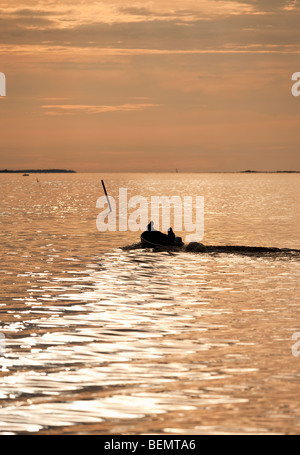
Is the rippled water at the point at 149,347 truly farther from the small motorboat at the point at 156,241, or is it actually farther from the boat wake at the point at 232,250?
the small motorboat at the point at 156,241

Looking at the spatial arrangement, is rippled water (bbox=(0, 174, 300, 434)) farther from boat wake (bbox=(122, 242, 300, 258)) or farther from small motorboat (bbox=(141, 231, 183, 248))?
small motorboat (bbox=(141, 231, 183, 248))

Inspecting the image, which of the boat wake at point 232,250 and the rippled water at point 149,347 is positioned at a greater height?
the rippled water at point 149,347

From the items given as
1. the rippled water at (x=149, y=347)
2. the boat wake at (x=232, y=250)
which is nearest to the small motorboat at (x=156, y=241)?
the boat wake at (x=232, y=250)

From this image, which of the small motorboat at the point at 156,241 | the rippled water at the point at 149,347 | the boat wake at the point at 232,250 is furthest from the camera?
the small motorboat at the point at 156,241

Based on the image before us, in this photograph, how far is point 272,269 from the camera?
39.7 m

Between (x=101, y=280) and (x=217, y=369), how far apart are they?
57.6ft

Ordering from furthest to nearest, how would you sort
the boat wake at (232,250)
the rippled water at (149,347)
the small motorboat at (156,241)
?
the small motorboat at (156,241) < the boat wake at (232,250) < the rippled water at (149,347)

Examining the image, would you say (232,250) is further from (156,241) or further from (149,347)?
(149,347)

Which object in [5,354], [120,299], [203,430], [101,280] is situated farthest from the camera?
[101,280]

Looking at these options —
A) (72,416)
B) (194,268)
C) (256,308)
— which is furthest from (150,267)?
(72,416)

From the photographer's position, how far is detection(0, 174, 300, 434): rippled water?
47.8 feet

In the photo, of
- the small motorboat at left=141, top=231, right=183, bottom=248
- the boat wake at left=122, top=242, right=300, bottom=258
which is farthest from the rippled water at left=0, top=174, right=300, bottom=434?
the small motorboat at left=141, top=231, right=183, bottom=248

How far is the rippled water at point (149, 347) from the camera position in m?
14.6

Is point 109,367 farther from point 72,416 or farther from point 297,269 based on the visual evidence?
point 297,269
